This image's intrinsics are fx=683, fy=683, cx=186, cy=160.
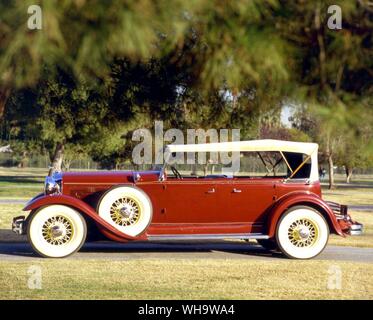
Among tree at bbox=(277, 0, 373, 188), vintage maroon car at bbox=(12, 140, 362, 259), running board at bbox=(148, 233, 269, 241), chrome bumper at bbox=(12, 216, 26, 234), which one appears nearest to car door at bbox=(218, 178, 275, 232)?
vintage maroon car at bbox=(12, 140, 362, 259)

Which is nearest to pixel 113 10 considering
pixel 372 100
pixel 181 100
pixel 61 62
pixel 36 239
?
pixel 61 62

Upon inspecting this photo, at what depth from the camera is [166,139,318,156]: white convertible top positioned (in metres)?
10.8

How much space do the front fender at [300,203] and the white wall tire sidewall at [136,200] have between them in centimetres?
197

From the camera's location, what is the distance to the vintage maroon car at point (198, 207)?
35.0 ft

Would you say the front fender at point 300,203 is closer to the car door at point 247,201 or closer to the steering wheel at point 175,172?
the car door at point 247,201

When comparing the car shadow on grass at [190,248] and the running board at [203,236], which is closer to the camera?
the running board at [203,236]

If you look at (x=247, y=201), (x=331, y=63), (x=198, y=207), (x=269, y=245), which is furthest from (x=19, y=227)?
(x=331, y=63)

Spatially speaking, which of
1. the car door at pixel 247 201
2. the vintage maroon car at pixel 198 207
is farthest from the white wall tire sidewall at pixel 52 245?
the car door at pixel 247 201

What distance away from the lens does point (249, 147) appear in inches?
436

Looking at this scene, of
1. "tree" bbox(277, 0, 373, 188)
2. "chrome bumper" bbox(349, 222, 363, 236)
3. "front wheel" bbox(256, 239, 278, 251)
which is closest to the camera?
"tree" bbox(277, 0, 373, 188)

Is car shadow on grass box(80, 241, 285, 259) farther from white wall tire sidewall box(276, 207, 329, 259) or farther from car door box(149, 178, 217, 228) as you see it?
car door box(149, 178, 217, 228)

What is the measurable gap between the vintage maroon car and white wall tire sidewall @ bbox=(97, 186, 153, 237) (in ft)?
0.05

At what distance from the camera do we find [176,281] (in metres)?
8.63

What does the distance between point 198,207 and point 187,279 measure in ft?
7.90
